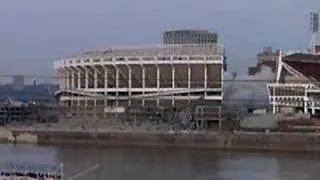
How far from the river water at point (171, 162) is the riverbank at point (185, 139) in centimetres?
112

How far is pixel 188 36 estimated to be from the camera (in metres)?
35.9

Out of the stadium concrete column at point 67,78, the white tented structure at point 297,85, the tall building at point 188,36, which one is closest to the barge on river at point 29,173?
the white tented structure at point 297,85

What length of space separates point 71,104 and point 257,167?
15023mm

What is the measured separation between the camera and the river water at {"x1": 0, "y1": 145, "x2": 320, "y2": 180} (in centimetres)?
1230

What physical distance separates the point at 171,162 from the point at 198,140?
183 inches

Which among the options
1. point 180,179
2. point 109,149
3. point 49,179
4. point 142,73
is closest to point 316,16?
point 142,73

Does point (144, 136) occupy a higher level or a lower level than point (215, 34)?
lower

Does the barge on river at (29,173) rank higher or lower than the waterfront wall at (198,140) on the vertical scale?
higher

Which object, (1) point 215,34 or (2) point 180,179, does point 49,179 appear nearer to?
(2) point 180,179

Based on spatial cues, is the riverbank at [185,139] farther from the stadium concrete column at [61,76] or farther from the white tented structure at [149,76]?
the stadium concrete column at [61,76]

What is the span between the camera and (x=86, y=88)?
28.1 meters

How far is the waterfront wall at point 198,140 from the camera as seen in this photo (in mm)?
18578

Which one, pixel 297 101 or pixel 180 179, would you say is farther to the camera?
pixel 297 101

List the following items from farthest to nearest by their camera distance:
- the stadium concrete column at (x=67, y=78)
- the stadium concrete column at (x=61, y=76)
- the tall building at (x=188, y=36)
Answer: the tall building at (x=188, y=36), the stadium concrete column at (x=61, y=76), the stadium concrete column at (x=67, y=78)
